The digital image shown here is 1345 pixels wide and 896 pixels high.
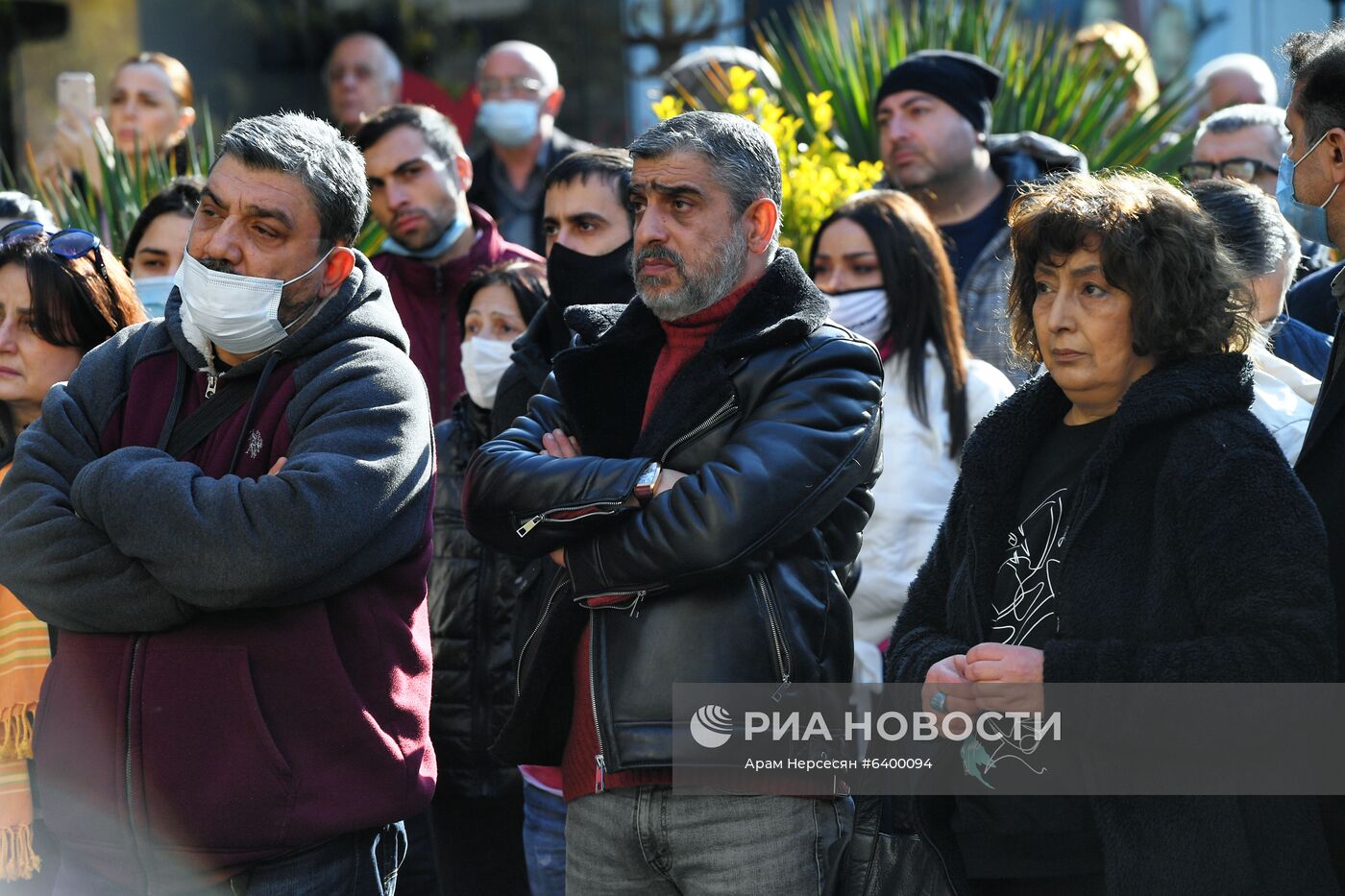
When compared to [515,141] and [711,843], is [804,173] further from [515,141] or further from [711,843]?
[711,843]

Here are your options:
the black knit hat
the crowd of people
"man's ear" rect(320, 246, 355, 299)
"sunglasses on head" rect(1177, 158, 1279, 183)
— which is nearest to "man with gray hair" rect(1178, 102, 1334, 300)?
"sunglasses on head" rect(1177, 158, 1279, 183)

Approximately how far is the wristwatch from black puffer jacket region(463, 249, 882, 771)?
0.9 inches

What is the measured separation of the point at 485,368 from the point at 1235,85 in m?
4.54

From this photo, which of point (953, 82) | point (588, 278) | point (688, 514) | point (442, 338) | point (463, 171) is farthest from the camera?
point (953, 82)

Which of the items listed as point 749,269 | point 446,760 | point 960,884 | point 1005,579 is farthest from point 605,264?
point 960,884

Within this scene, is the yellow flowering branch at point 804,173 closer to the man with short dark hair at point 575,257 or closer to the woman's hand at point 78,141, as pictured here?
the man with short dark hair at point 575,257

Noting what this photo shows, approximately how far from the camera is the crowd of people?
107 inches

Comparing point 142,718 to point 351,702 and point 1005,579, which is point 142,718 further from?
point 1005,579

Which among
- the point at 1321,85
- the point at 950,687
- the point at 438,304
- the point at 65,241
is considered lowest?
the point at 438,304

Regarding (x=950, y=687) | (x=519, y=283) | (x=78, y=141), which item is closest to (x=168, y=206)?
(x=519, y=283)

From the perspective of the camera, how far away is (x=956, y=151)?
19.8ft

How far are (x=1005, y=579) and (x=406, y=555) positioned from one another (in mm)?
1159

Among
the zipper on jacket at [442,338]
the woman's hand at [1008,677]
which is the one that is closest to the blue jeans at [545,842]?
the woman's hand at [1008,677]

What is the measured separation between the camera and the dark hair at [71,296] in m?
3.78
